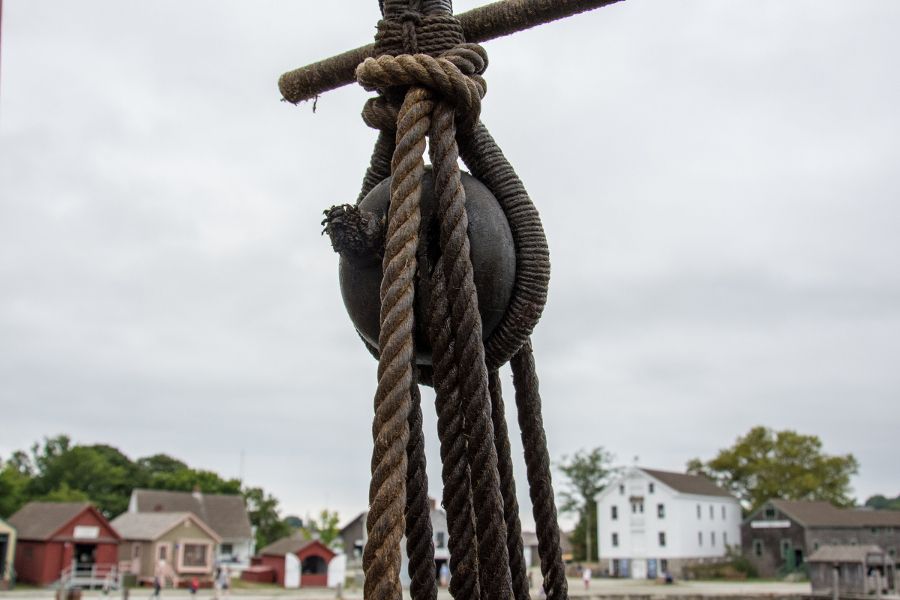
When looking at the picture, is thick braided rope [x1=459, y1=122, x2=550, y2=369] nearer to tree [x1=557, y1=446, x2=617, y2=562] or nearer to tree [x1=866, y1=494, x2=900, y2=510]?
tree [x1=557, y1=446, x2=617, y2=562]

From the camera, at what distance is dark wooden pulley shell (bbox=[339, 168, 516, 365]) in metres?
2.24

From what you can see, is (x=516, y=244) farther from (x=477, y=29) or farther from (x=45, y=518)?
(x=45, y=518)

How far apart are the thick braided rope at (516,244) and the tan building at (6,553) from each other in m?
36.6

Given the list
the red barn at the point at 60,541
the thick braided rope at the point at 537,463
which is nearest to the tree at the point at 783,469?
the red barn at the point at 60,541

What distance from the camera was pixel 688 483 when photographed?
5159cm

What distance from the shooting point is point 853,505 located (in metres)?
58.5

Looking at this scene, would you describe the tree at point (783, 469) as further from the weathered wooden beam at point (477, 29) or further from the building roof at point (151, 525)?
the weathered wooden beam at point (477, 29)

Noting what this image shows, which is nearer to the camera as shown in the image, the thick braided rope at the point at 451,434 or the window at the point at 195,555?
the thick braided rope at the point at 451,434

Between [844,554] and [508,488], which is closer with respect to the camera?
[508,488]

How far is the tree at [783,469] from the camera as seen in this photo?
5762cm

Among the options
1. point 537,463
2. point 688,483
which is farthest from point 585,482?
point 537,463

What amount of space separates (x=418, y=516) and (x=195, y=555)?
40404mm

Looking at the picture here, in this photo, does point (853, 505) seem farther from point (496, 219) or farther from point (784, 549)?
point (496, 219)

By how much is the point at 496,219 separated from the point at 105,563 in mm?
39018
